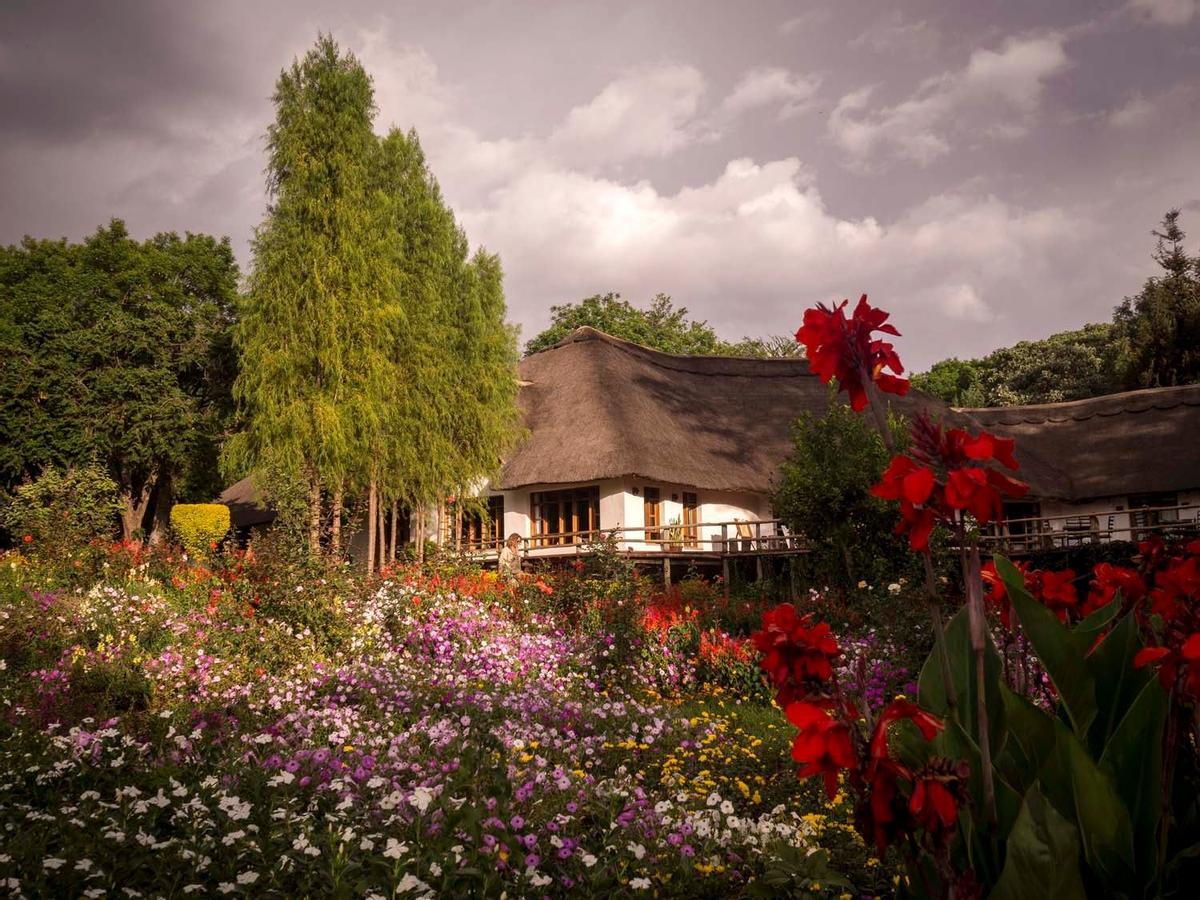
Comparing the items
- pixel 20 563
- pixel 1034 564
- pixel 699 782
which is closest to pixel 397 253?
pixel 20 563

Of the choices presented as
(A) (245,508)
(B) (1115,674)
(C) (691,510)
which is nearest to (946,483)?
(B) (1115,674)

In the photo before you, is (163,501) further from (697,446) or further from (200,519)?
(697,446)

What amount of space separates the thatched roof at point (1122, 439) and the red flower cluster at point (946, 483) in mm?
28259

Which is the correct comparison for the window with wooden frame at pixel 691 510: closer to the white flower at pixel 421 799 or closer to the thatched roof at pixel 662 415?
the thatched roof at pixel 662 415

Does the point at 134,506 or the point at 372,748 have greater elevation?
the point at 134,506

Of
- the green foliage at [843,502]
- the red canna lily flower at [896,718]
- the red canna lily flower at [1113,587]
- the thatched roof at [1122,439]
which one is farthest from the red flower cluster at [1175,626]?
the thatched roof at [1122,439]

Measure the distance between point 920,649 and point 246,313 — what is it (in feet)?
54.3

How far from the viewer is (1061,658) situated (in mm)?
2305

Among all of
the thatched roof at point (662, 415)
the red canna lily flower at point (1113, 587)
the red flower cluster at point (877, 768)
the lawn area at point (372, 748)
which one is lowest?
the lawn area at point (372, 748)

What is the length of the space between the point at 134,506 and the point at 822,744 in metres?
33.8

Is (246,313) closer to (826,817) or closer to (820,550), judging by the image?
(820,550)

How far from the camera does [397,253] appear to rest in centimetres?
2058

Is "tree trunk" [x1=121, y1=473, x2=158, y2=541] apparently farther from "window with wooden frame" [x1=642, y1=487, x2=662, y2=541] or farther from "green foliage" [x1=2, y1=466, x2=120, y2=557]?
"window with wooden frame" [x1=642, y1=487, x2=662, y2=541]

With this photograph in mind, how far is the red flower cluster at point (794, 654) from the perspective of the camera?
2.05 metres
